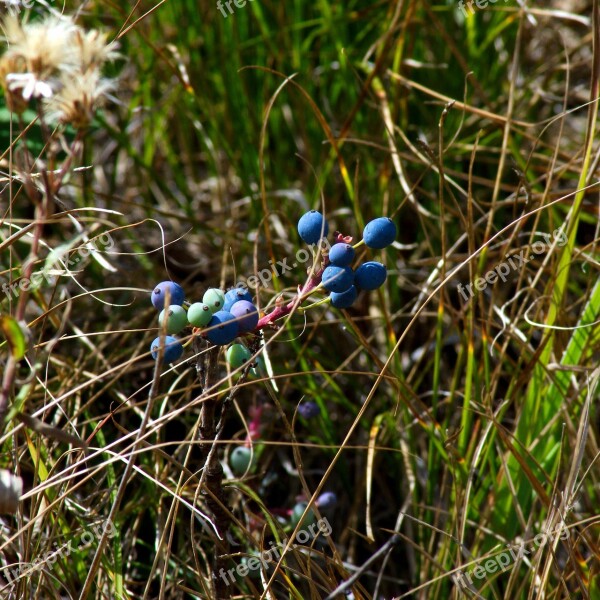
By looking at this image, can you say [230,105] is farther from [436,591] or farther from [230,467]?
[436,591]

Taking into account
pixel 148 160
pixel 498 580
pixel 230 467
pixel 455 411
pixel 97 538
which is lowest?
pixel 498 580

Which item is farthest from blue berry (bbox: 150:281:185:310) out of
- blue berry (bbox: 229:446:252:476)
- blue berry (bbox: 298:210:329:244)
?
blue berry (bbox: 229:446:252:476)

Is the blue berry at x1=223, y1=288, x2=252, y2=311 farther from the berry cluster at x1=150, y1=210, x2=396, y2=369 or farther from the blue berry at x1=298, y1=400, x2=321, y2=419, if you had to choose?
the blue berry at x1=298, y1=400, x2=321, y2=419

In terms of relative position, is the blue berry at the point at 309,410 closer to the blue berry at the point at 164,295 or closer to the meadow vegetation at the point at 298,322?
the meadow vegetation at the point at 298,322

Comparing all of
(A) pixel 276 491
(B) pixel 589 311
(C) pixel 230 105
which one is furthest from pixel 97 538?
(C) pixel 230 105

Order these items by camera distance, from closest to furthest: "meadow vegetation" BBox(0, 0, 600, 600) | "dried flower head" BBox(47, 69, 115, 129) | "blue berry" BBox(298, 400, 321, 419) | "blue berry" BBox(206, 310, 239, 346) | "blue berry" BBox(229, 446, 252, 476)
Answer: "dried flower head" BBox(47, 69, 115, 129)
"blue berry" BBox(206, 310, 239, 346)
"meadow vegetation" BBox(0, 0, 600, 600)
"blue berry" BBox(229, 446, 252, 476)
"blue berry" BBox(298, 400, 321, 419)

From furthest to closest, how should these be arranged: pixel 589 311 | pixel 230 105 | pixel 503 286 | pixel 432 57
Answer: pixel 432 57 → pixel 230 105 → pixel 503 286 → pixel 589 311

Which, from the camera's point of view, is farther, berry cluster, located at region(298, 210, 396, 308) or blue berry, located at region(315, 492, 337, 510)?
blue berry, located at region(315, 492, 337, 510)
